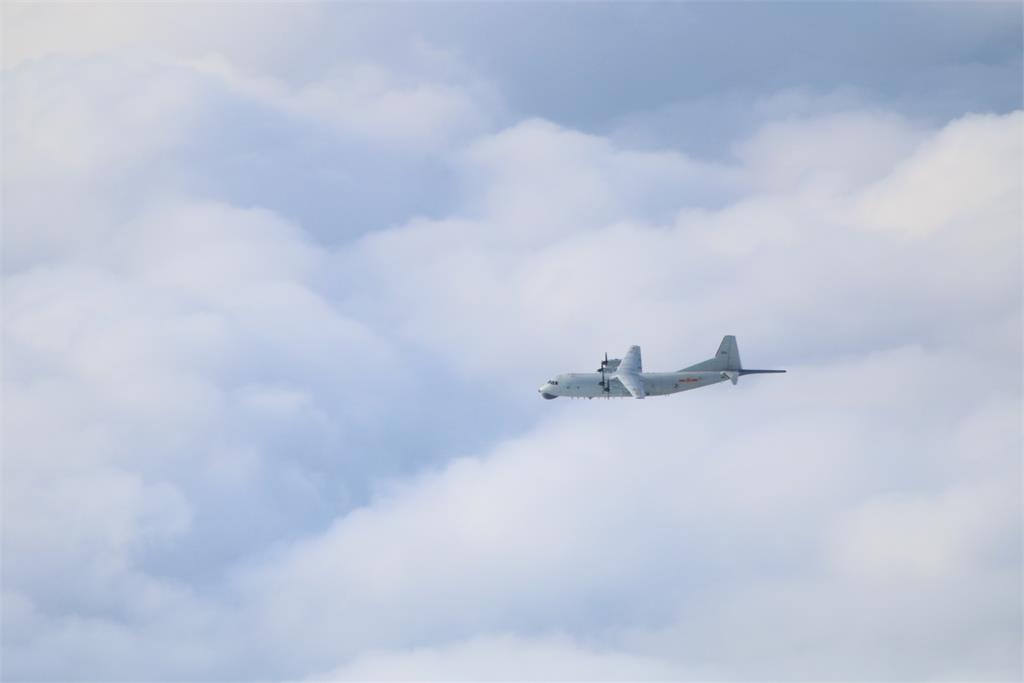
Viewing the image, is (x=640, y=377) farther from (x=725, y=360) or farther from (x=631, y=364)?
(x=725, y=360)

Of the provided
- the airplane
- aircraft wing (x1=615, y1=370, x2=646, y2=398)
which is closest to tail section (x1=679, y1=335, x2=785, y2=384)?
the airplane

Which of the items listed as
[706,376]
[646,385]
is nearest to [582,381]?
[646,385]

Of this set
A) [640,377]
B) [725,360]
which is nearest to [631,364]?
[640,377]

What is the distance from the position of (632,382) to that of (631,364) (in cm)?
641

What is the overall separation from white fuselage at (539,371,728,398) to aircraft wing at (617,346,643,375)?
173cm

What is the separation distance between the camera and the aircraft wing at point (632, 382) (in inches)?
6939

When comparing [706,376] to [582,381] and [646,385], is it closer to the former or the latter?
[646,385]

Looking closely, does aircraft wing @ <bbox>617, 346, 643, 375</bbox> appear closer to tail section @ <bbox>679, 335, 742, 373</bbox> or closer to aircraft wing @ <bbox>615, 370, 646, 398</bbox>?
aircraft wing @ <bbox>615, 370, 646, 398</bbox>

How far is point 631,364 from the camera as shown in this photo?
186 metres

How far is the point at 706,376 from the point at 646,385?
11814 millimetres

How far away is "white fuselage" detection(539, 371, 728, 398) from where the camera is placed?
608 ft

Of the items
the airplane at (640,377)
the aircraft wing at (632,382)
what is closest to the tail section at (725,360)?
the airplane at (640,377)

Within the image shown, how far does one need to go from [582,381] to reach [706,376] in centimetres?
2392

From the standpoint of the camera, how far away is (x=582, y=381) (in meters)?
186
